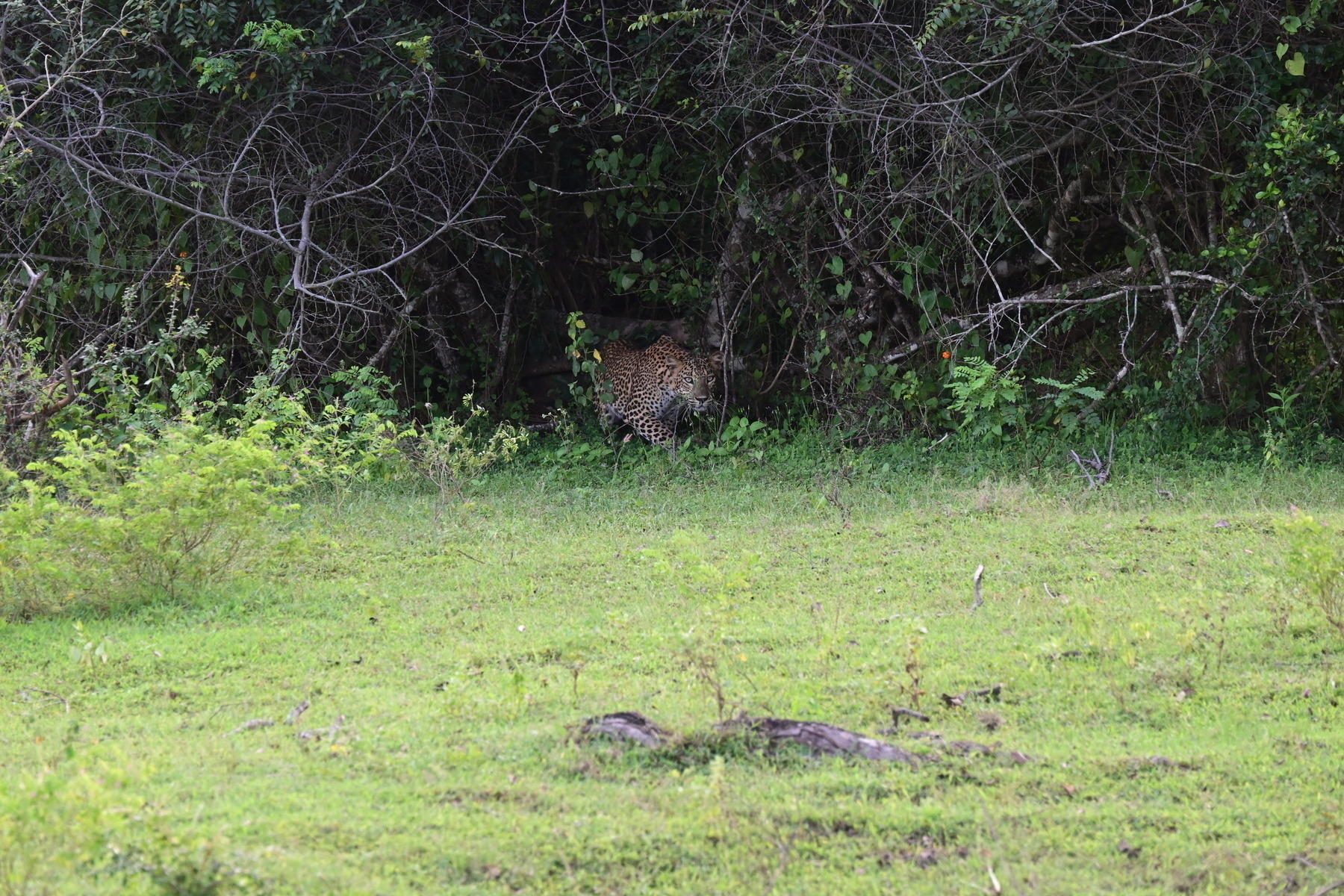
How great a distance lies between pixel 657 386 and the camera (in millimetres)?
10711

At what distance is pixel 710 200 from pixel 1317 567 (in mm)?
7032

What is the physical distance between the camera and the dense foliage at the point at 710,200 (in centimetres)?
868

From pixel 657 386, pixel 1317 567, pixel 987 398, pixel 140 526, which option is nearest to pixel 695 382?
pixel 657 386

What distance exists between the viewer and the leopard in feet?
34.8

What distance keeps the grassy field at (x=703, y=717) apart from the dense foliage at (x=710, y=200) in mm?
2197

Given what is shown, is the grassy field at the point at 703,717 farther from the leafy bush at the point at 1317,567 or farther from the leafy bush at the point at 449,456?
the leafy bush at the point at 449,456

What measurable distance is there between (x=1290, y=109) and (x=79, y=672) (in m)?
7.40

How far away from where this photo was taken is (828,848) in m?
3.56

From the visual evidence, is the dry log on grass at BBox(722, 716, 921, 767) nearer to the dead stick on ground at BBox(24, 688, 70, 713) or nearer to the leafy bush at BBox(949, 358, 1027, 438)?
the dead stick on ground at BBox(24, 688, 70, 713)

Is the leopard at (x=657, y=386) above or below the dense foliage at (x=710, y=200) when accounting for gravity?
below

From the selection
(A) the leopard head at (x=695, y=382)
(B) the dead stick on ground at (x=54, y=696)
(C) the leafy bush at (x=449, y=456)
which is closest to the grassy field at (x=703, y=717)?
(B) the dead stick on ground at (x=54, y=696)

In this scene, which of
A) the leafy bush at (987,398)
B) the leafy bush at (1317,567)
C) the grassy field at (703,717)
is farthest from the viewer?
the leafy bush at (987,398)

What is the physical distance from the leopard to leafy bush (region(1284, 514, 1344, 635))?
5.85m

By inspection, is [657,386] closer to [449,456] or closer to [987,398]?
[449,456]
